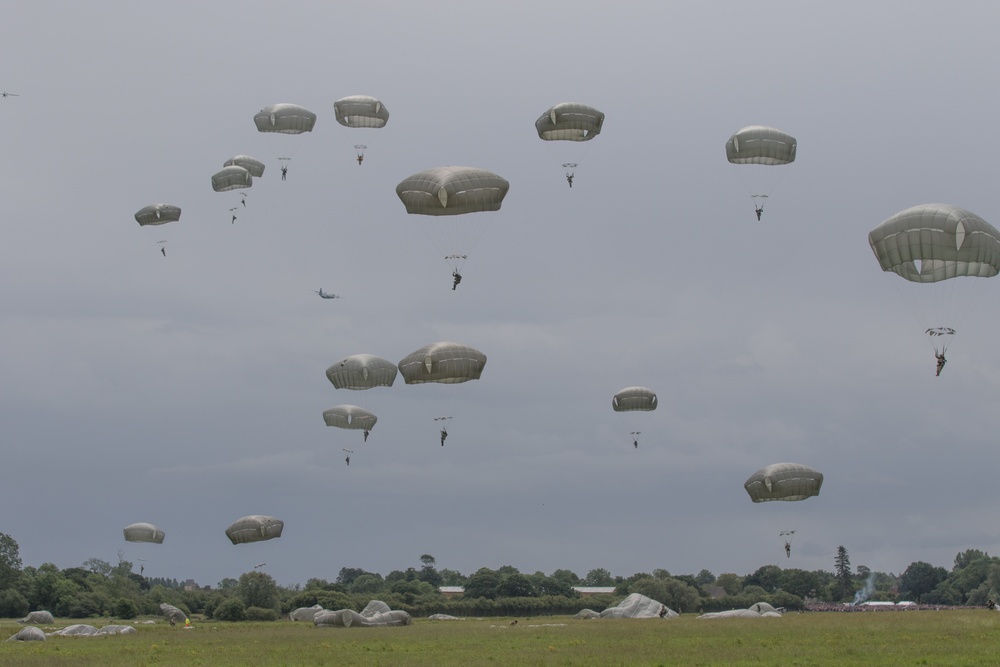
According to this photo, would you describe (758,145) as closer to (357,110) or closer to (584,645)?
(357,110)

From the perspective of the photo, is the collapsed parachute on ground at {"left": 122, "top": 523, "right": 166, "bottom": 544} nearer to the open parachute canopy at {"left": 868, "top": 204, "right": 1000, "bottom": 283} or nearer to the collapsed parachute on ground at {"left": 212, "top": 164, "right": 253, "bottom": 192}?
the collapsed parachute on ground at {"left": 212, "top": 164, "right": 253, "bottom": 192}

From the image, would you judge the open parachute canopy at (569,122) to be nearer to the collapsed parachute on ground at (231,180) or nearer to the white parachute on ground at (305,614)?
the collapsed parachute on ground at (231,180)

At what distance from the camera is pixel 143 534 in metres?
93.2

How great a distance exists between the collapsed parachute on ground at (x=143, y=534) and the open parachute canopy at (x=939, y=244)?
2583 inches

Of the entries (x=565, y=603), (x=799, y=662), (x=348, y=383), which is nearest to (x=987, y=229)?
(x=799, y=662)

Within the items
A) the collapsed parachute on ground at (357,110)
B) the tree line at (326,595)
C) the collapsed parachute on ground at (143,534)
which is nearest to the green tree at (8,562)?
the tree line at (326,595)

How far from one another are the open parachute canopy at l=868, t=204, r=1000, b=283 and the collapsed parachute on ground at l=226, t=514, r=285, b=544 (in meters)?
49.4

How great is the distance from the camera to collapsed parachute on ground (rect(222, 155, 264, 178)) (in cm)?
9538

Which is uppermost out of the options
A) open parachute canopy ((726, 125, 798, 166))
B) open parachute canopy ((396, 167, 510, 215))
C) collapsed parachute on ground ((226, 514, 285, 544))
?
open parachute canopy ((726, 125, 798, 166))

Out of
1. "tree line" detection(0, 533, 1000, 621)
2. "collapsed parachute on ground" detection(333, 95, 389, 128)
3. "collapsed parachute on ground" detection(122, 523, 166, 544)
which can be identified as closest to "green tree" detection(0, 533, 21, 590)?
"tree line" detection(0, 533, 1000, 621)

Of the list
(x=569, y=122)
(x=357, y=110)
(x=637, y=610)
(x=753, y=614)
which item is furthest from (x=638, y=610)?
(x=357, y=110)

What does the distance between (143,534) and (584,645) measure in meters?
56.2

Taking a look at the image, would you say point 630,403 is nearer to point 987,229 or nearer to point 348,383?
point 348,383

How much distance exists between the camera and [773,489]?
68812 mm
